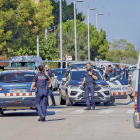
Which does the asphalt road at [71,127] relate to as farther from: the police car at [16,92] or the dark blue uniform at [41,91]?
the dark blue uniform at [41,91]

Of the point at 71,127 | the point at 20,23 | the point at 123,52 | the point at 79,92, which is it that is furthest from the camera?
the point at 123,52

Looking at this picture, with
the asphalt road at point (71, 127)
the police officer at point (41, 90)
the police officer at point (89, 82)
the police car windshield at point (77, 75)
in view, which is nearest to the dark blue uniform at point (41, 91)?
the police officer at point (41, 90)

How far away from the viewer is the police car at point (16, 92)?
16.2 meters

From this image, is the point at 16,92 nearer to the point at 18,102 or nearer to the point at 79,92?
the point at 18,102

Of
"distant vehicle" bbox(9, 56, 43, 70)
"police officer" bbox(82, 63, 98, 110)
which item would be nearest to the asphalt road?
"police officer" bbox(82, 63, 98, 110)

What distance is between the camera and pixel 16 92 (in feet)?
53.8

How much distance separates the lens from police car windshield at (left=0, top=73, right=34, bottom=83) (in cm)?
1675

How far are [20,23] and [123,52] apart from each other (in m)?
90.2

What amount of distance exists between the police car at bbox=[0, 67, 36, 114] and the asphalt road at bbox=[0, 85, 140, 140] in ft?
1.45

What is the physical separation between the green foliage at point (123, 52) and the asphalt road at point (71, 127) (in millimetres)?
101627

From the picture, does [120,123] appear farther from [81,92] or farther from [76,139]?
[81,92]

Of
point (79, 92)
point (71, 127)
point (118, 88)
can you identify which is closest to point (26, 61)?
point (118, 88)

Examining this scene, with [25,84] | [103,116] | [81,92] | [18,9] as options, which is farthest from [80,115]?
[18,9]

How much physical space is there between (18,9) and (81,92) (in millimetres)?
14455
